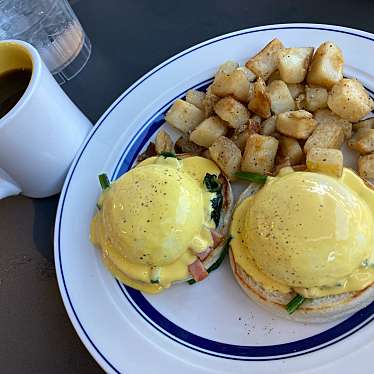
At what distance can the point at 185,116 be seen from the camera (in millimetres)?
1474

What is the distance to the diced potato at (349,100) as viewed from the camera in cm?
129

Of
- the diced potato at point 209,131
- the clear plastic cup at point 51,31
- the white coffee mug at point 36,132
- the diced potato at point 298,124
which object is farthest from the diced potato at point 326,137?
the clear plastic cup at point 51,31

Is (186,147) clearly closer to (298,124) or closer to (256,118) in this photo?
(256,118)

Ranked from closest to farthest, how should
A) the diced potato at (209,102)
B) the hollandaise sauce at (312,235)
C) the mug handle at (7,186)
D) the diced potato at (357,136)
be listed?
the hollandaise sauce at (312,235) → the diced potato at (357,136) → the diced potato at (209,102) → the mug handle at (7,186)

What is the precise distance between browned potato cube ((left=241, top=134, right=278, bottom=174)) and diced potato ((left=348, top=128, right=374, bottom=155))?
19 centimetres

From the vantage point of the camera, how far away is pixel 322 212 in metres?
1.12

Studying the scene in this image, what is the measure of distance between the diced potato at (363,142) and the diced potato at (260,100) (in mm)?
228

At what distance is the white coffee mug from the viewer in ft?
4.55

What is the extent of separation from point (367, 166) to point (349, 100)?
17 centimetres

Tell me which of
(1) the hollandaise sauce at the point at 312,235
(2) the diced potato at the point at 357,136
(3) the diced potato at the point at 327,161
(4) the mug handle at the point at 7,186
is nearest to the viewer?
(1) the hollandaise sauce at the point at 312,235

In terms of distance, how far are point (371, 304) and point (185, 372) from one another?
446 millimetres

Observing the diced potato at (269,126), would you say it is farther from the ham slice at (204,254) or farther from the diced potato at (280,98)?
the ham slice at (204,254)

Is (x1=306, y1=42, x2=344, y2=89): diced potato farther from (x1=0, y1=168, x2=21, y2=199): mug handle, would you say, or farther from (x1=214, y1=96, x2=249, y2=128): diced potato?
(x1=0, y1=168, x2=21, y2=199): mug handle

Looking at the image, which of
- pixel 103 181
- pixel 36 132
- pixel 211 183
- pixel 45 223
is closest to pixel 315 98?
pixel 211 183
